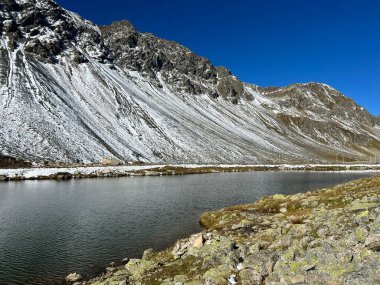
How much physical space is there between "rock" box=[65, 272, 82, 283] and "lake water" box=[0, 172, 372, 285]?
2.42 ft

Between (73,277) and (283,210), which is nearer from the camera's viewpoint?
(73,277)

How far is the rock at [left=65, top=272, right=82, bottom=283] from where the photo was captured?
2327 cm

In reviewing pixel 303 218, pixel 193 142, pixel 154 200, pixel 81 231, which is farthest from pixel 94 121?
pixel 303 218

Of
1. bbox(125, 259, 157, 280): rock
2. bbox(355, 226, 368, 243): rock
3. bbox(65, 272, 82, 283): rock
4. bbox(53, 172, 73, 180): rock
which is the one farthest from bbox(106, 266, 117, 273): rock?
bbox(53, 172, 73, 180): rock

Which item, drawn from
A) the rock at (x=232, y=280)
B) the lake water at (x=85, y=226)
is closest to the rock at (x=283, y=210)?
the lake water at (x=85, y=226)

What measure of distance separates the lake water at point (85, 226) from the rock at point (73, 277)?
0.74 meters

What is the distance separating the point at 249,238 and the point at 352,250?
10908 mm

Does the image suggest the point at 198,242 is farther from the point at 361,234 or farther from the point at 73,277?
the point at 361,234

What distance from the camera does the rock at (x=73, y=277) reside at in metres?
23.3

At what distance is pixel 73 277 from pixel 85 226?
52.0 ft

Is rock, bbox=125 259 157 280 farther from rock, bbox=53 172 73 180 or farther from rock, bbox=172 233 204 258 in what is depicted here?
rock, bbox=53 172 73 180

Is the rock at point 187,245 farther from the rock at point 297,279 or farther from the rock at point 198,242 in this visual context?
the rock at point 297,279

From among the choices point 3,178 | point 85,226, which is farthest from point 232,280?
point 3,178

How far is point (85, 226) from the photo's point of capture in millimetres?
38938
